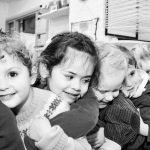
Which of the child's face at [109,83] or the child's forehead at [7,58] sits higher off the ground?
the child's forehead at [7,58]

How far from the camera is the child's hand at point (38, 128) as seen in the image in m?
0.87

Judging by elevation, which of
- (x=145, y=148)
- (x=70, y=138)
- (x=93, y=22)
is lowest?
(x=145, y=148)

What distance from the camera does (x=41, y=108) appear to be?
100 centimetres

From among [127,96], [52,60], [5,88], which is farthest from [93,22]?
[5,88]

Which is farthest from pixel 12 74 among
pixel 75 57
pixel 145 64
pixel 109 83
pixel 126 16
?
pixel 126 16

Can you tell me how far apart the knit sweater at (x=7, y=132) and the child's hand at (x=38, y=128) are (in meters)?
0.18

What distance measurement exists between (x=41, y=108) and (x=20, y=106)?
0.27ft

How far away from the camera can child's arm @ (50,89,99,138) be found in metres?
0.91

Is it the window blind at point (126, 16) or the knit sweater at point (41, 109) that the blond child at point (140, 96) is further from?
the window blind at point (126, 16)

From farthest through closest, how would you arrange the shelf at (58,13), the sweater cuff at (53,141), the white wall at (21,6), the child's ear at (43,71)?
the white wall at (21,6), the shelf at (58,13), the child's ear at (43,71), the sweater cuff at (53,141)

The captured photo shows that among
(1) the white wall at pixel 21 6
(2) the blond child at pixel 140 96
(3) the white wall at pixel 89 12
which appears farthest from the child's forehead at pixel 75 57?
(1) the white wall at pixel 21 6

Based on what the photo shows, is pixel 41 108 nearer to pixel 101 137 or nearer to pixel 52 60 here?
pixel 52 60

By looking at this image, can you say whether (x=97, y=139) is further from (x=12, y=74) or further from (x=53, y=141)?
(x=12, y=74)

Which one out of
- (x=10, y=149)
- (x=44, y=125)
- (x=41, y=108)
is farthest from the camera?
(x=41, y=108)
